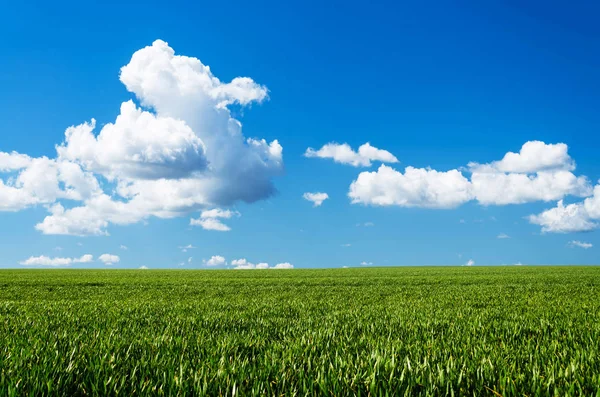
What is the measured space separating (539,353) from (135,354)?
572cm

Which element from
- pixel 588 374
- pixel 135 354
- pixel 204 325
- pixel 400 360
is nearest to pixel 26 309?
pixel 204 325

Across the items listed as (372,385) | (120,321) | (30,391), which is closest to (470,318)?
(372,385)

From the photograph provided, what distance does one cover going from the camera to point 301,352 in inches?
222

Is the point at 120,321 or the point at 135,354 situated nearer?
the point at 135,354

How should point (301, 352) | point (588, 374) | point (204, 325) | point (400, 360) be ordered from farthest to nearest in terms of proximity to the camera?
point (204, 325) < point (301, 352) < point (400, 360) < point (588, 374)

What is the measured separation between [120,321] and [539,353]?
835 cm

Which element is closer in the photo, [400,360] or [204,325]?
[400,360]

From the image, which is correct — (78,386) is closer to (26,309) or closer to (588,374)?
(588,374)

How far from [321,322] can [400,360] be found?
4.20 meters

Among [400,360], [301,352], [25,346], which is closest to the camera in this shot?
[400,360]

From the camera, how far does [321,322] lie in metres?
9.25

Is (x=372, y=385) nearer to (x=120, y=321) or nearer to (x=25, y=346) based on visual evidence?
(x=25, y=346)

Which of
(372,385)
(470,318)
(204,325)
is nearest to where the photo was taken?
(372,385)

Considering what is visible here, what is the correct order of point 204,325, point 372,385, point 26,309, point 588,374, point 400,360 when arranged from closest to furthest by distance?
point 372,385, point 588,374, point 400,360, point 204,325, point 26,309
